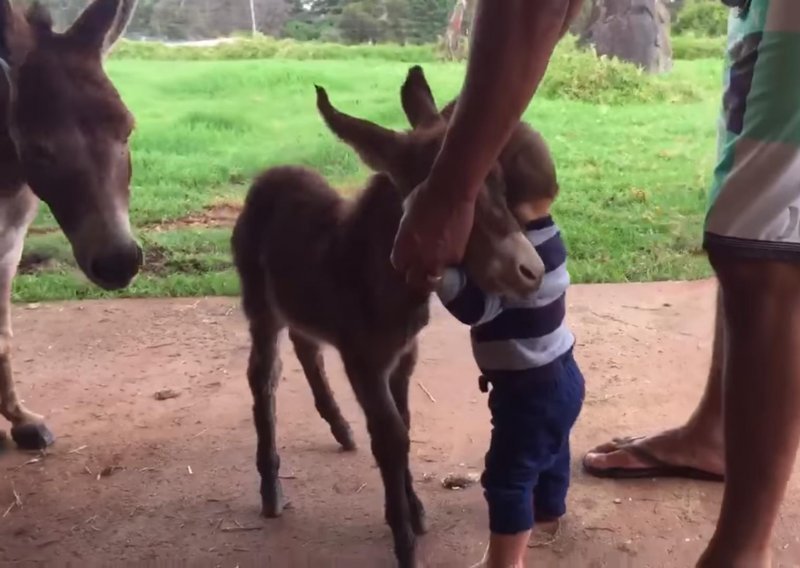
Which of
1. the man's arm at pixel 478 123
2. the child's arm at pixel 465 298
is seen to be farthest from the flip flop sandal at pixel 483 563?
the man's arm at pixel 478 123

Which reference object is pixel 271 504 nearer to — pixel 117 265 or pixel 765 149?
pixel 117 265

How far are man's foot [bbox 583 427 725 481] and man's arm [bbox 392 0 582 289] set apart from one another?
3.09 feet

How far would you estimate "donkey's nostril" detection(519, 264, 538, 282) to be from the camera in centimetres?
124

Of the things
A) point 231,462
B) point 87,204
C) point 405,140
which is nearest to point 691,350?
point 231,462

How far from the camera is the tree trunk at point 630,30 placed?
2.64 meters

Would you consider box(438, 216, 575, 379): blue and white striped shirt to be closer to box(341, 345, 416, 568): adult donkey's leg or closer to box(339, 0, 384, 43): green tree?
box(341, 345, 416, 568): adult donkey's leg

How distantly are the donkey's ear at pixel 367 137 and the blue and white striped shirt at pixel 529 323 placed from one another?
0.24m

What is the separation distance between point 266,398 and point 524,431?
651 millimetres

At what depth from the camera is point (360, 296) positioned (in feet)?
5.07

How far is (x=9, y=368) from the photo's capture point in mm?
2236

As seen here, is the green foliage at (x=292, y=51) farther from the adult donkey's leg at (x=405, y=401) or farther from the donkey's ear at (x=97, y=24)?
the adult donkey's leg at (x=405, y=401)

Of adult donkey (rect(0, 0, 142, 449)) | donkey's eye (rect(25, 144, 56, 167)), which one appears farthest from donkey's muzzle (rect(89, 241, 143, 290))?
donkey's eye (rect(25, 144, 56, 167))

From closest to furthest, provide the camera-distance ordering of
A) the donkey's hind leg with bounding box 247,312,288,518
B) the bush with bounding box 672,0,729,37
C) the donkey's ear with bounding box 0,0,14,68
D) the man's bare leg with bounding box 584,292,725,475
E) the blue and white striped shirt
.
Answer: the blue and white striped shirt
the donkey's ear with bounding box 0,0,14,68
the donkey's hind leg with bounding box 247,312,288,518
the man's bare leg with bounding box 584,292,725,475
the bush with bounding box 672,0,729,37

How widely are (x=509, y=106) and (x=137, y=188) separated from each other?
1.89 meters
